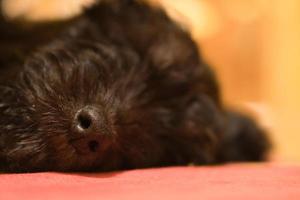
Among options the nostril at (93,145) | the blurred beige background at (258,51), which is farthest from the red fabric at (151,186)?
the blurred beige background at (258,51)

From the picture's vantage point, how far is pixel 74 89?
0.97m

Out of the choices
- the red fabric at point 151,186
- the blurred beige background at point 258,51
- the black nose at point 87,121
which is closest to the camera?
the red fabric at point 151,186

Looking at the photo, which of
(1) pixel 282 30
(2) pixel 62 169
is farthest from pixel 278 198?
(1) pixel 282 30

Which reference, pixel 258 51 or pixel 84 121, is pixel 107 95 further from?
pixel 258 51

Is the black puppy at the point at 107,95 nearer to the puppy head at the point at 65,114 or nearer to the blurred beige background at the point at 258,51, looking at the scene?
the puppy head at the point at 65,114

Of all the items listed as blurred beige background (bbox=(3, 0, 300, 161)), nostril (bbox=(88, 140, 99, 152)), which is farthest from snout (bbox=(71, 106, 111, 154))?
blurred beige background (bbox=(3, 0, 300, 161))

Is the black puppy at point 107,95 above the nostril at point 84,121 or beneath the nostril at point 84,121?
above

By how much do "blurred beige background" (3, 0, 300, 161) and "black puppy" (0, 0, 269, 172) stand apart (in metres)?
1.79

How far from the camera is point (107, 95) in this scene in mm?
998

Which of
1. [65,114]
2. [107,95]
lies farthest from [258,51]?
[65,114]

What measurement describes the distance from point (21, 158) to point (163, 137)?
1.21 ft

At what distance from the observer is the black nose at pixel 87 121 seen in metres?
0.88

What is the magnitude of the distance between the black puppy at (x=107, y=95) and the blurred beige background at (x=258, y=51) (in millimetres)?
1792

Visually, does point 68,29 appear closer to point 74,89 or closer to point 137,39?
point 137,39
